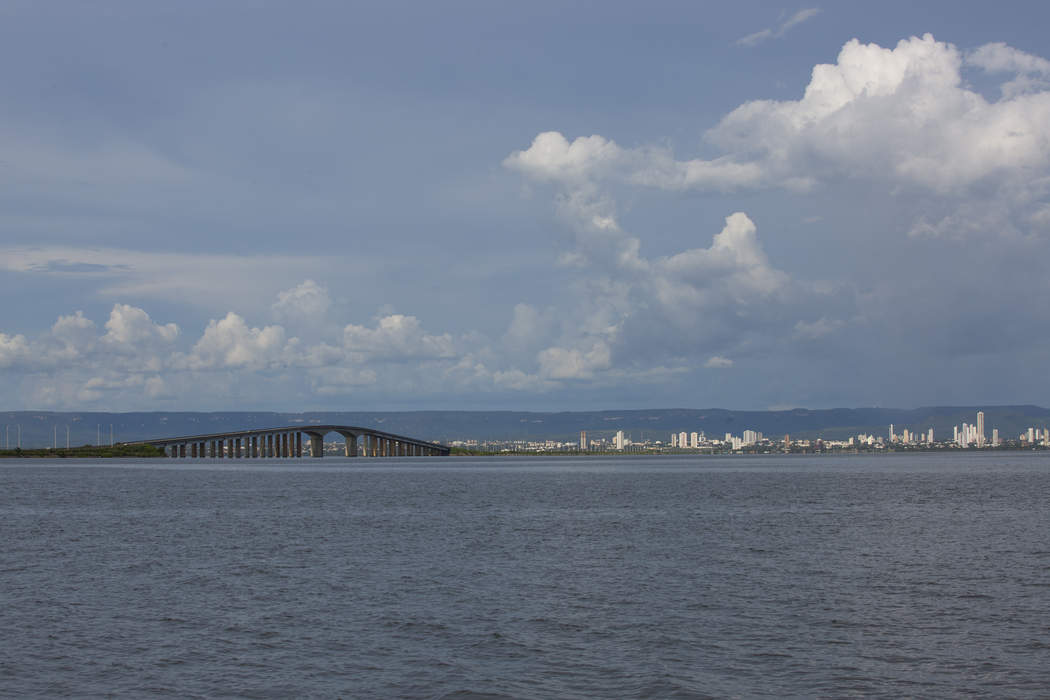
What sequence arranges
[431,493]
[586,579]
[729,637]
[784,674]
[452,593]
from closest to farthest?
[784,674]
[729,637]
[452,593]
[586,579]
[431,493]

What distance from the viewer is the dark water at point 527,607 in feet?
81.6

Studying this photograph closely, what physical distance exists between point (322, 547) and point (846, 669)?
34.1m

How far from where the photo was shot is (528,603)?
3531cm

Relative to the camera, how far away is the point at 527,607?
34.5 meters

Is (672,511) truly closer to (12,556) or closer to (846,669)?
(12,556)

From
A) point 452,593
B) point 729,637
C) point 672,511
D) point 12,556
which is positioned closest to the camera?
point 729,637

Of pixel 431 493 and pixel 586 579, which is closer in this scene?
pixel 586 579

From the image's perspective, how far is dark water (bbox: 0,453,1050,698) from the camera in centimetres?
2488

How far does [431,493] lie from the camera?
113 meters

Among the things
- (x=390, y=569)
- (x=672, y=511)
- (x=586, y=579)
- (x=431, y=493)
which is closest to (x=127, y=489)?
(x=431, y=493)

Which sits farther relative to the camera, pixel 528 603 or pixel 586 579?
pixel 586 579

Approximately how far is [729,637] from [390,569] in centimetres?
1936

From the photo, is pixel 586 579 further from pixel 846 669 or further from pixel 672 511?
pixel 672 511

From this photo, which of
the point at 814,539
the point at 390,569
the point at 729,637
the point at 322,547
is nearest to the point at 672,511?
the point at 814,539
